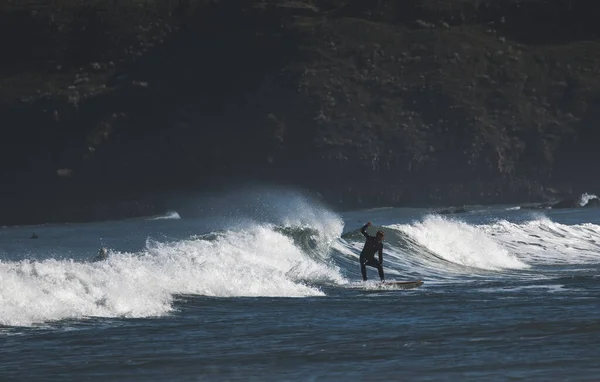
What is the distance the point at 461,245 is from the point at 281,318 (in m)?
20.3

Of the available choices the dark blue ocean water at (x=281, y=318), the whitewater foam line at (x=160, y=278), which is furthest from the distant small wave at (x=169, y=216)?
the whitewater foam line at (x=160, y=278)

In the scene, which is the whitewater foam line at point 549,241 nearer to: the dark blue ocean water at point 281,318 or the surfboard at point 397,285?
the dark blue ocean water at point 281,318

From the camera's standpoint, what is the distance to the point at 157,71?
131 meters

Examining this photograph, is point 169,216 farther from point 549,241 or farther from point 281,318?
point 281,318

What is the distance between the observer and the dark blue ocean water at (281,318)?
17812 millimetres

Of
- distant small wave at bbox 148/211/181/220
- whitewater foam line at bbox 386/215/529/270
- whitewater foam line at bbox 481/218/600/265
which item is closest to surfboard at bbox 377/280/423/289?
whitewater foam line at bbox 386/215/529/270

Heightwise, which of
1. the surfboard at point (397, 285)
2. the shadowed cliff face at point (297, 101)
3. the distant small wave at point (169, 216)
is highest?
the surfboard at point (397, 285)

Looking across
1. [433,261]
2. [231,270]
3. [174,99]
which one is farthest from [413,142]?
[231,270]

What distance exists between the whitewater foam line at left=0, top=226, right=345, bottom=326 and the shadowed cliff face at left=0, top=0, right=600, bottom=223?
7946 cm

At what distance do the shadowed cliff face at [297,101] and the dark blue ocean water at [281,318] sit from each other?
79.6m

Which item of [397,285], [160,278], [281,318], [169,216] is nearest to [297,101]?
[169,216]

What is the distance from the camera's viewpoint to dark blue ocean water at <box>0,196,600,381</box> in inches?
701

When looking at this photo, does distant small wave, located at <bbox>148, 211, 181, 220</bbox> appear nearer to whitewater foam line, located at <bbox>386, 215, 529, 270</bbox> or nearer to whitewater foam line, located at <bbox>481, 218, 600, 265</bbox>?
whitewater foam line, located at <bbox>481, 218, 600, 265</bbox>

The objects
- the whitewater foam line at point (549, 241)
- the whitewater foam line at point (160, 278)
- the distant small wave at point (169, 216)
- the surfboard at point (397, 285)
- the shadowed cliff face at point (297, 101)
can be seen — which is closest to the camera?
the whitewater foam line at point (160, 278)
